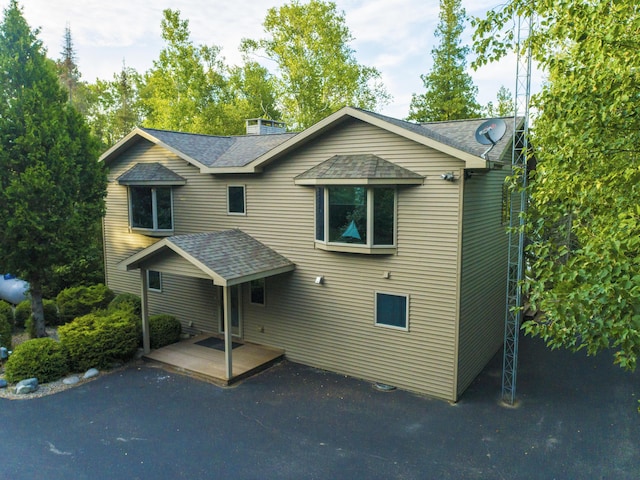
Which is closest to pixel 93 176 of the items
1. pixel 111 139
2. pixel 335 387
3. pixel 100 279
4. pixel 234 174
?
pixel 234 174

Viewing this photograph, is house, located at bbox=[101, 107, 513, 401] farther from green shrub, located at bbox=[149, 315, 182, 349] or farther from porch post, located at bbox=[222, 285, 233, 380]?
green shrub, located at bbox=[149, 315, 182, 349]

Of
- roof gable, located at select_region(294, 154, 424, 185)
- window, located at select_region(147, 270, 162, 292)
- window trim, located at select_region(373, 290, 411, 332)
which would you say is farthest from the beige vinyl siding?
window, located at select_region(147, 270, 162, 292)

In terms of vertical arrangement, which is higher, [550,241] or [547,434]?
[550,241]

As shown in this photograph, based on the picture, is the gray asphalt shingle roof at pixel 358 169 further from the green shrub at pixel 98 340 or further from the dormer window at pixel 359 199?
the green shrub at pixel 98 340

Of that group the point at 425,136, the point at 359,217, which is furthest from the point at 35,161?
the point at 425,136

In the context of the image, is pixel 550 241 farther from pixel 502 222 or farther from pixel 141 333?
pixel 141 333
